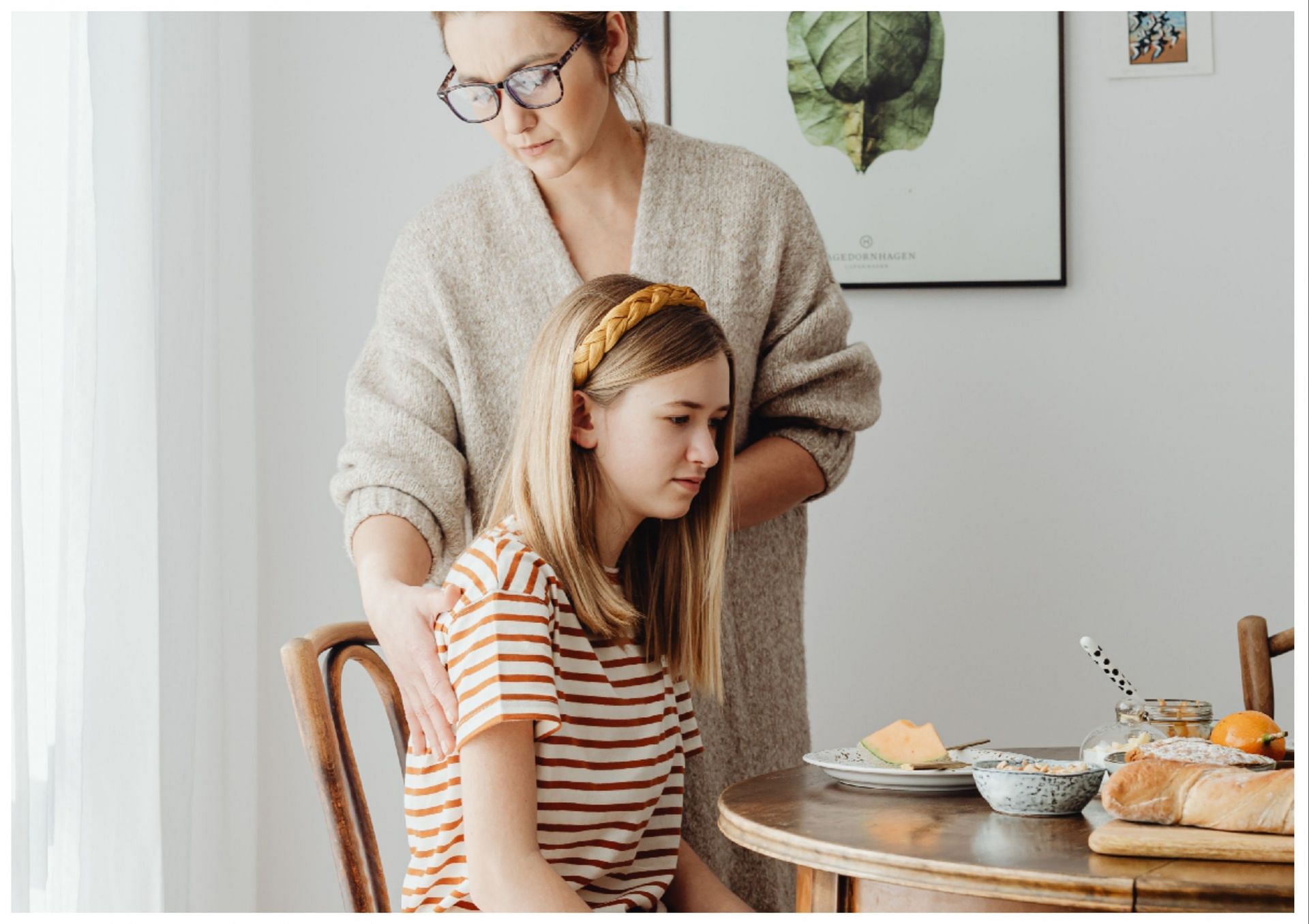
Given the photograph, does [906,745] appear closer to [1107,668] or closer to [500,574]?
[1107,668]

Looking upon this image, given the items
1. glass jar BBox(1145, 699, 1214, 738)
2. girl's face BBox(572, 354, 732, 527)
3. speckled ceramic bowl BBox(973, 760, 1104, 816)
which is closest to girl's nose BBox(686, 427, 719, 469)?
girl's face BBox(572, 354, 732, 527)

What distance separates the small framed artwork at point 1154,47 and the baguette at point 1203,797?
154cm

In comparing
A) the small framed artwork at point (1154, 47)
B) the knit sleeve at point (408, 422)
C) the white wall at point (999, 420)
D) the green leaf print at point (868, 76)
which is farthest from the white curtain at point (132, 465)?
the small framed artwork at point (1154, 47)

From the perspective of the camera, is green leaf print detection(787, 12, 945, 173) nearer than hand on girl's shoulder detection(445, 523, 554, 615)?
No

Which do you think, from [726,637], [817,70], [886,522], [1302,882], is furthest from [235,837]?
[1302,882]

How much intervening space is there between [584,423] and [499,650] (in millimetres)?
261

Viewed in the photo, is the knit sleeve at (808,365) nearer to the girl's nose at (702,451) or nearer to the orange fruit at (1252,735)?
the girl's nose at (702,451)

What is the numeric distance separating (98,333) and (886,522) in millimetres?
1272

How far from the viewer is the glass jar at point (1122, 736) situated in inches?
47.4

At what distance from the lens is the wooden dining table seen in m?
0.83

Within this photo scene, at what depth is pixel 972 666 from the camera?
7.23 ft

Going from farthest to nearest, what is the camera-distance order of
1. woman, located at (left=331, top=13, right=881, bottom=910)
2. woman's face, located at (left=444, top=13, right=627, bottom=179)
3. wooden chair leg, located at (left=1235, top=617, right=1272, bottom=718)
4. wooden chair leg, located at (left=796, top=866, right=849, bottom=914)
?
wooden chair leg, located at (left=1235, top=617, right=1272, bottom=718) < woman, located at (left=331, top=13, right=881, bottom=910) < woman's face, located at (left=444, top=13, right=627, bottom=179) < wooden chair leg, located at (left=796, top=866, right=849, bottom=914)

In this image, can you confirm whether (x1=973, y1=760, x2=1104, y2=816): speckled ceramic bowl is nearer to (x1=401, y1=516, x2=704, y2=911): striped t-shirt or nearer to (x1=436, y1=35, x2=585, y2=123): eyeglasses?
(x1=401, y1=516, x2=704, y2=911): striped t-shirt

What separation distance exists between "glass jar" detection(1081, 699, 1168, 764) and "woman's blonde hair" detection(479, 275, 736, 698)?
0.38 meters
